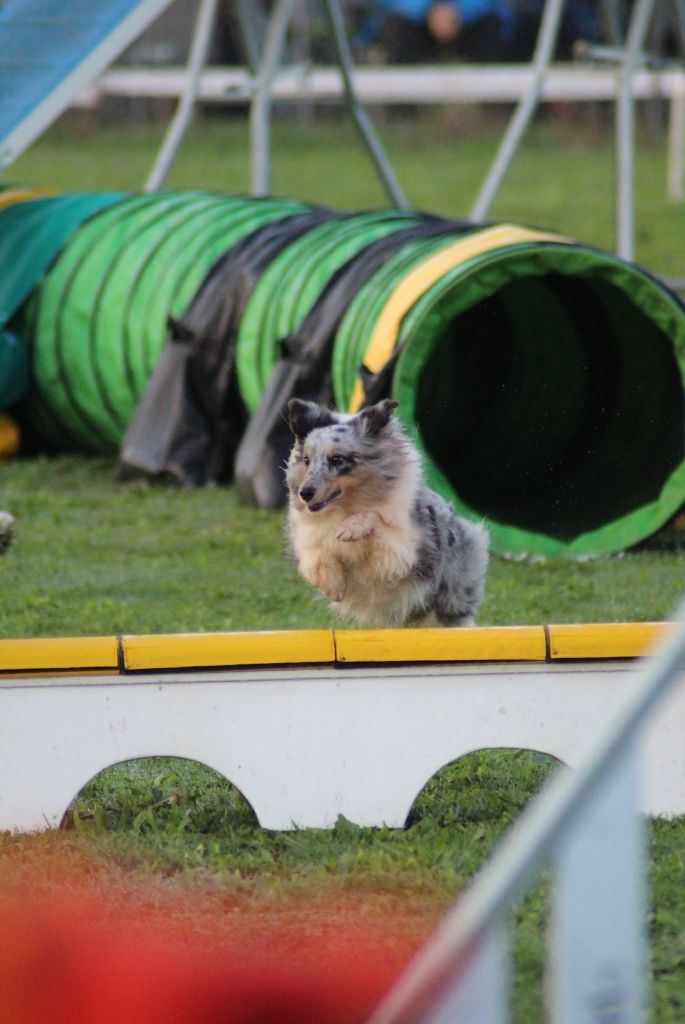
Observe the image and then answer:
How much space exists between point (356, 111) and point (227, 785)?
7009 mm

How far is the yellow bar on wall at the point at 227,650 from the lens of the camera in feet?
13.0

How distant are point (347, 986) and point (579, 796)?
1.45 meters

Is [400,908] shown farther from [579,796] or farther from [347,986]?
[579,796]

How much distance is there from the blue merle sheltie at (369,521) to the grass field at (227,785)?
488 millimetres

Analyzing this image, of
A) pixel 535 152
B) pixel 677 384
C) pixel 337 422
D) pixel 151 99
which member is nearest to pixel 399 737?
pixel 337 422

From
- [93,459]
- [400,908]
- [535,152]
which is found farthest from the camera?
[535,152]

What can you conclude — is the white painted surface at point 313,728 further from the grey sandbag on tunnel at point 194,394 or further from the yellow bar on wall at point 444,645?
the grey sandbag on tunnel at point 194,394

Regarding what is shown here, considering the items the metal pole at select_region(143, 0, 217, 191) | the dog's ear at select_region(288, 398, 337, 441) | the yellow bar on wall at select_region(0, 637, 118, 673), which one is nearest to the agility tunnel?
the metal pole at select_region(143, 0, 217, 191)

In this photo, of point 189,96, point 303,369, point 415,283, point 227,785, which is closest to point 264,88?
point 189,96

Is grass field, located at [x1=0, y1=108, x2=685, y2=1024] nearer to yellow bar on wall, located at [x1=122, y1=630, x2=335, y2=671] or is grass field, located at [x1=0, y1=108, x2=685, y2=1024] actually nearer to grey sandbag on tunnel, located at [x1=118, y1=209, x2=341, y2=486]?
grey sandbag on tunnel, located at [x1=118, y1=209, x2=341, y2=486]

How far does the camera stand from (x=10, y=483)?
27.1 feet

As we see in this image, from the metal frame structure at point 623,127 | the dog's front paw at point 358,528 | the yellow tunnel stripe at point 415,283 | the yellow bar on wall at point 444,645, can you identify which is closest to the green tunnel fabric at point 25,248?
the metal frame structure at point 623,127

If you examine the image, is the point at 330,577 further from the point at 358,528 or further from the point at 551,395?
the point at 551,395

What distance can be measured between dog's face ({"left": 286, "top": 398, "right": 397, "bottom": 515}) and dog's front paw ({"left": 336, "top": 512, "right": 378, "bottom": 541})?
8 centimetres
